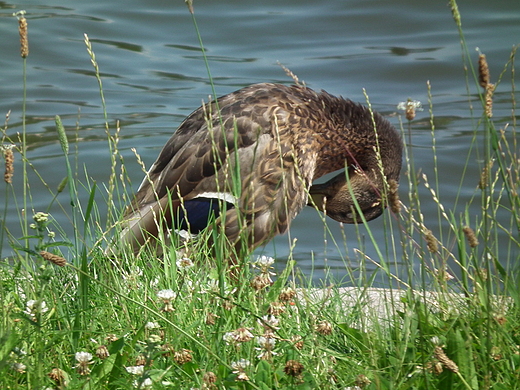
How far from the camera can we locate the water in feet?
31.0

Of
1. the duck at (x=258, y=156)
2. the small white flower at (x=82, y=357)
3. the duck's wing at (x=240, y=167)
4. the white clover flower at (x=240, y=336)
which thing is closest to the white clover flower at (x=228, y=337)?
the white clover flower at (x=240, y=336)

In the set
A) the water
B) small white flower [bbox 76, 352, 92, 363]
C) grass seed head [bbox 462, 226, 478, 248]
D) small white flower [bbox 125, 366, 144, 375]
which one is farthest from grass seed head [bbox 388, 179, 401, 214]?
the water

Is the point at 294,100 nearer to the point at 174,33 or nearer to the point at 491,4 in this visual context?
the point at 174,33

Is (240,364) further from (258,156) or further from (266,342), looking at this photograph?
(258,156)

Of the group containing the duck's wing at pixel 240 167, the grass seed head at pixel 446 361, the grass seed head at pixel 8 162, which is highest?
the grass seed head at pixel 8 162

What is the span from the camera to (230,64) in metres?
11.4

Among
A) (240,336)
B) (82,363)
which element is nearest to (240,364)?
(240,336)

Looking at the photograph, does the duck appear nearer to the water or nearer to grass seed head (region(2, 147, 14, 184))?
grass seed head (region(2, 147, 14, 184))

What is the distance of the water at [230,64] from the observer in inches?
372

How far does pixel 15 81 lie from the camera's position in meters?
11.6

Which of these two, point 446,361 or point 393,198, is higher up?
point 393,198

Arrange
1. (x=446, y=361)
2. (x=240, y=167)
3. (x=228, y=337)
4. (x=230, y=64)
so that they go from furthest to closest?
(x=230, y=64) < (x=240, y=167) < (x=228, y=337) < (x=446, y=361)

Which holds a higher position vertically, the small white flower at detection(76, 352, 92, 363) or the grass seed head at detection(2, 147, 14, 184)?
the grass seed head at detection(2, 147, 14, 184)

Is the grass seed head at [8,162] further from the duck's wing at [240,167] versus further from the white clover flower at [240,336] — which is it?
the duck's wing at [240,167]
